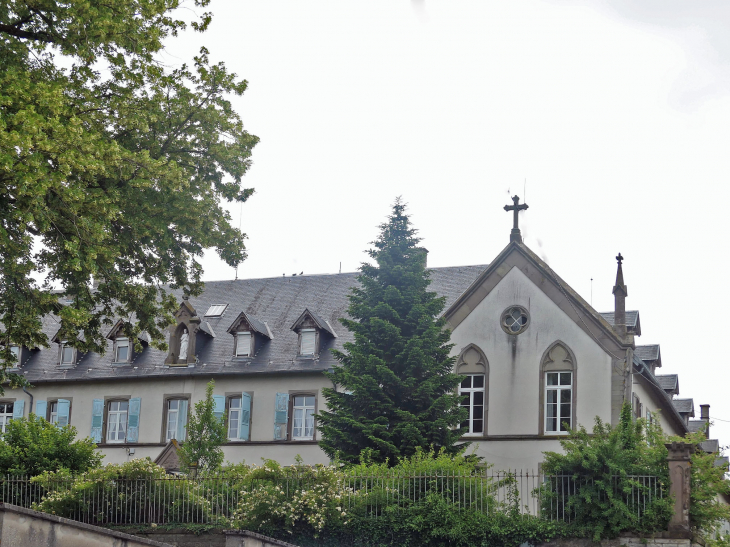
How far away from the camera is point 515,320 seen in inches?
1176

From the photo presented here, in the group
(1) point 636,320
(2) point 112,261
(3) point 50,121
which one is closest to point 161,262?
(2) point 112,261

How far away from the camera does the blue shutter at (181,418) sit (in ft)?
120

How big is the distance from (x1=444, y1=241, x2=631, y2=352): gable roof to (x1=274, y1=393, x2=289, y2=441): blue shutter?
8.25m

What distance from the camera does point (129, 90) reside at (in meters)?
20.1

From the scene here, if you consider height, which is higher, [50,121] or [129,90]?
[129,90]

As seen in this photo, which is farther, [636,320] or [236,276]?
[236,276]

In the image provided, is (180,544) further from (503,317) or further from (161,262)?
(503,317)

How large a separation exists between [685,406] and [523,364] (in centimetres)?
2683

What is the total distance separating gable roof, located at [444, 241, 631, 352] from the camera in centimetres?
2889

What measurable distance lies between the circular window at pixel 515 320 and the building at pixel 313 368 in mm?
31

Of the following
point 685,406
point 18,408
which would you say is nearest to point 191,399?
point 18,408

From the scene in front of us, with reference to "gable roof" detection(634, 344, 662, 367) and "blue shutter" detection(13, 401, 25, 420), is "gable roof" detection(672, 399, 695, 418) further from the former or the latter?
"blue shutter" detection(13, 401, 25, 420)

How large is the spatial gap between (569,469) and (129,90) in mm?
11434

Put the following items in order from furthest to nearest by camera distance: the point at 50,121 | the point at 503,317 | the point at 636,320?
the point at 636,320 → the point at 503,317 → the point at 50,121
